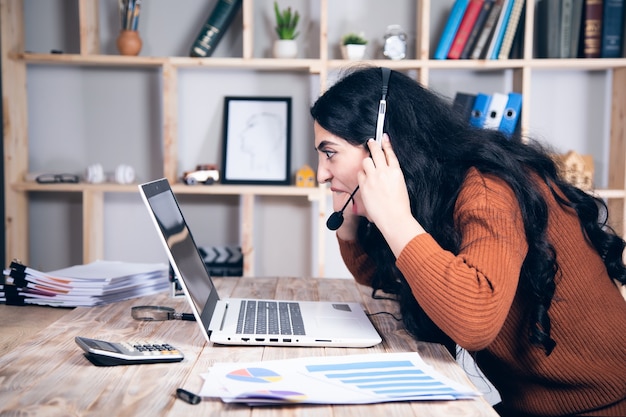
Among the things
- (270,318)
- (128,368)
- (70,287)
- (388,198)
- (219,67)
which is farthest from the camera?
(219,67)

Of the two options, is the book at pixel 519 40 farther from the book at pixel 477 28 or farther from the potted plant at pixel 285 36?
the potted plant at pixel 285 36

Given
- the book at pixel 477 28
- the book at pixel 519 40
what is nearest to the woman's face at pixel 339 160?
the book at pixel 477 28

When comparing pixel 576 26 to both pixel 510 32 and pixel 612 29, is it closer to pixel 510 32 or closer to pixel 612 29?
pixel 612 29

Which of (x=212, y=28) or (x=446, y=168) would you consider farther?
(x=212, y=28)

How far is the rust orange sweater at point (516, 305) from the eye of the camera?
1.08 m

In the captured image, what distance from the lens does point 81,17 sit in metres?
2.70

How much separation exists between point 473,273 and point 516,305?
24cm

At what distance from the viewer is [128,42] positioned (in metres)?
2.73

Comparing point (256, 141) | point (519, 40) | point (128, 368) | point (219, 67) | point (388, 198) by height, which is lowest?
point (128, 368)

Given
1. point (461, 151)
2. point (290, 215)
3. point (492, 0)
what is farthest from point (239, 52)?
point (461, 151)

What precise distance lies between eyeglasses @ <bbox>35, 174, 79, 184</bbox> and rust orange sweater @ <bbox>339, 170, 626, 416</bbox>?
2.01 meters

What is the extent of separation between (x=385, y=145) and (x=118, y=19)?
79.6 inches

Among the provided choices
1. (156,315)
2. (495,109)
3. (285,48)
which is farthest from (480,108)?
(156,315)

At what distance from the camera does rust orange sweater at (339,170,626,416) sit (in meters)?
1.08
